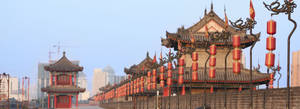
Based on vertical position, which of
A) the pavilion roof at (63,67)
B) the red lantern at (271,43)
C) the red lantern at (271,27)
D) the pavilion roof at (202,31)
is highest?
the pavilion roof at (202,31)

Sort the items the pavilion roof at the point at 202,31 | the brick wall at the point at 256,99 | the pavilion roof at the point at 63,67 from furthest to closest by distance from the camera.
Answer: the pavilion roof at the point at 63,67
the pavilion roof at the point at 202,31
the brick wall at the point at 256,99

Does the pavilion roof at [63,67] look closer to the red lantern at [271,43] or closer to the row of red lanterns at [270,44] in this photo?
the row of red lanterns at [270,44]

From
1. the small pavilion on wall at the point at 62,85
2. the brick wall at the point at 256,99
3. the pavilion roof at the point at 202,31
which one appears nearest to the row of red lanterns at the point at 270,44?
the brick wall at the point at 256,99

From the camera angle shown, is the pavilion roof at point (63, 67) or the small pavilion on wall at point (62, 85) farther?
the pavilion roof at point (63, 67)

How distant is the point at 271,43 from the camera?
56.3ft

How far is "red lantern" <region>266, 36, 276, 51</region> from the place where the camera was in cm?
1712

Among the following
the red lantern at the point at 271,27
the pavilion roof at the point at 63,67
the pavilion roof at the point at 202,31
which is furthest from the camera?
the pavilion roof at the point at 63,67

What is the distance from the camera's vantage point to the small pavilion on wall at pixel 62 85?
87.7 meters

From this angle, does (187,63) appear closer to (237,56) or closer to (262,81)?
(262,81)

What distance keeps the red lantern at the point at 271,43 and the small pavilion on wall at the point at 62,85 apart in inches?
2884

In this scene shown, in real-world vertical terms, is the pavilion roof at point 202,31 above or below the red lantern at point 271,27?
above

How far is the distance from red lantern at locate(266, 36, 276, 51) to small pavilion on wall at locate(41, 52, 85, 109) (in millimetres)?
73261

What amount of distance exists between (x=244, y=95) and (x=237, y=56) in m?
7.92

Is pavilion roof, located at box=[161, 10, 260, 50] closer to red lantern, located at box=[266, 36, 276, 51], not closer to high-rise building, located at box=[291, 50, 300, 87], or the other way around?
→ red lantern, located at box=[266, 36, 276, 51]
